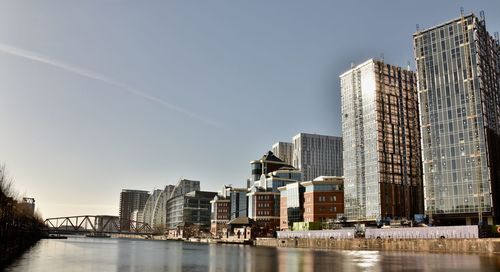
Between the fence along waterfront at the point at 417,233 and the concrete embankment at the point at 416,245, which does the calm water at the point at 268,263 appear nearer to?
the concrete embankment at the point at 416,245

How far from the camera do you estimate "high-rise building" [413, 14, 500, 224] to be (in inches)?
6373

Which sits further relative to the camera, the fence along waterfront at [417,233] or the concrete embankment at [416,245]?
the fence along waterfront at [417,233]

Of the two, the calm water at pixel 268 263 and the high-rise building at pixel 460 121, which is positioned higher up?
the high-rise building at pixel 460 121

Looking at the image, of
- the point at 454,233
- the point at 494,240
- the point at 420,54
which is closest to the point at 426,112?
the point at 420,54

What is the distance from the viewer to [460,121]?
168500mm

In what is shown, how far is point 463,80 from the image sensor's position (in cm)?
16888

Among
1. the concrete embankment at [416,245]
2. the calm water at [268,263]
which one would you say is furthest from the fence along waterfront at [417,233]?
the calm water at [268,263]

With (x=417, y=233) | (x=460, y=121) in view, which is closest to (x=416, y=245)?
(x=417, y=233)

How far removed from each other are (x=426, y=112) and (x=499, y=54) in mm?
45947

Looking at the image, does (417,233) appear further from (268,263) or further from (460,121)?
(268,263)

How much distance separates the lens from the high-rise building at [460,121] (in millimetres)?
161875

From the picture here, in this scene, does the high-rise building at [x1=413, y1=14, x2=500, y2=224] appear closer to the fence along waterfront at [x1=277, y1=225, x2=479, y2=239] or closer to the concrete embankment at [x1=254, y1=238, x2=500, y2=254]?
the fence along waterfront at [x1=277, y1=225, x2=479, y2=239]

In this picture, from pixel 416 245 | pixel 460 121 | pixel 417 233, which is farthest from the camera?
pixel 460 121

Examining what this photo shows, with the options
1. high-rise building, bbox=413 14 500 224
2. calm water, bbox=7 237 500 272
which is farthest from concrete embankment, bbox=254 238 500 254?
high-rise building, bbox=413 14 500 224
